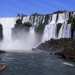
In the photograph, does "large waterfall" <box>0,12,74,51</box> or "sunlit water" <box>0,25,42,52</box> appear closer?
"large waterfall" <box>0,12,74,51</box>

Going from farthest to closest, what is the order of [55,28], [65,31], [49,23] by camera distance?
[49,23] → [55,28] → [65,31]

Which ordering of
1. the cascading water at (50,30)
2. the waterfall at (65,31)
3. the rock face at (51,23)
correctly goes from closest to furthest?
the waterfall at (65,31) → the rock face at (51,23) → the cascading water at (50,30)

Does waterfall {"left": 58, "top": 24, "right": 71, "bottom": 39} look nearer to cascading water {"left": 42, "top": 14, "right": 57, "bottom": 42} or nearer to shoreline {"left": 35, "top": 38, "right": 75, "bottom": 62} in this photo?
shoreline {"left": 35, "top": 38, "right": 75, "bottom": 62}

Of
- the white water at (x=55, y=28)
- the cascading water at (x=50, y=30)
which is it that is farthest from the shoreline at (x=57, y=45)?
the cascading water at (x=50, y=30)

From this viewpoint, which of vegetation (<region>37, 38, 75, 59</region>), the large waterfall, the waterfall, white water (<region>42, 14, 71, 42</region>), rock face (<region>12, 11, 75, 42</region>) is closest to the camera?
vegetation (<region>37, 38, 75, 59</region>)

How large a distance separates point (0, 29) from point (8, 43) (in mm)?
6004

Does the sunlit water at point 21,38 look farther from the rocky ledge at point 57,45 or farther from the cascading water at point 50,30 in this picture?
the rocky ledge at point 57,45

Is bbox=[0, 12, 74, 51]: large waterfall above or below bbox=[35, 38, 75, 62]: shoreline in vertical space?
above

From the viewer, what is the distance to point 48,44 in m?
103

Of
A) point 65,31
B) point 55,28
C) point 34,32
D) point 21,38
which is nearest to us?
point 65,31

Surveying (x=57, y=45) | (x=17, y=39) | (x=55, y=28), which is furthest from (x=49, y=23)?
(x=17, y=39)

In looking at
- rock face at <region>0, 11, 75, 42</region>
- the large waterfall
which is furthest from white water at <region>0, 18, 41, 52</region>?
rock face at <region>0, 11, 75, 42</region>

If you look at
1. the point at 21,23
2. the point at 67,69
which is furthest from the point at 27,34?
the point at 67,69

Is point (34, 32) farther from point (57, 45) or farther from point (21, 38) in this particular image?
point (57, 45)
